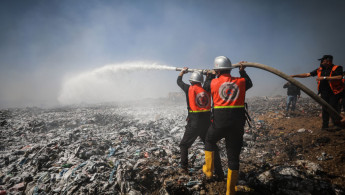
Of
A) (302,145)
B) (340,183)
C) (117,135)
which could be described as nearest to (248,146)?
(302,145)

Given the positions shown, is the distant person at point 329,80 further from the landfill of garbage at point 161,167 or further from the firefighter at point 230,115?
the firefighter at point 230,115

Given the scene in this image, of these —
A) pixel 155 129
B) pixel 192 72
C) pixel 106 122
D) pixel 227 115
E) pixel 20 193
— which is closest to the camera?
pixel 227 115

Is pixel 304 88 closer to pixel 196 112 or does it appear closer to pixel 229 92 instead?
pixel 229 92

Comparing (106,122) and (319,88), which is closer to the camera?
(319,88)

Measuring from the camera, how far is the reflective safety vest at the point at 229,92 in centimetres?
225

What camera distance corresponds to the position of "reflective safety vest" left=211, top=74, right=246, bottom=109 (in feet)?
7.37

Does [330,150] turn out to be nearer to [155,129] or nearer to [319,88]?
[319,88]

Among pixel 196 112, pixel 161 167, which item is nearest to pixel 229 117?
pixel 196 112

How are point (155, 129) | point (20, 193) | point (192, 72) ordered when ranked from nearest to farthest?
point (20, 193) → point (192, 72) → point (155, 129)

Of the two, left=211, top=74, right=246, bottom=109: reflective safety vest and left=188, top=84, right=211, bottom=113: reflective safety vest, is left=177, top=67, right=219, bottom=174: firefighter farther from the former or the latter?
left=211, top=74, right=246, bottom=109: reflective safety vest

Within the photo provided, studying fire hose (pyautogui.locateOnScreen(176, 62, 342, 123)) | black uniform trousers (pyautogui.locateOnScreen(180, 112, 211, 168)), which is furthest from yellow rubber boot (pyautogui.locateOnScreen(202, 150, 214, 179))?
fire hose (pyautogui.locateOnScreen(176, 62, 342, 123))

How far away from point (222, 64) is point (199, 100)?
0.89 meters

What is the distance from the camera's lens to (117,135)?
240 inches

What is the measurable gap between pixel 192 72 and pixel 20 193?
14.8ft
